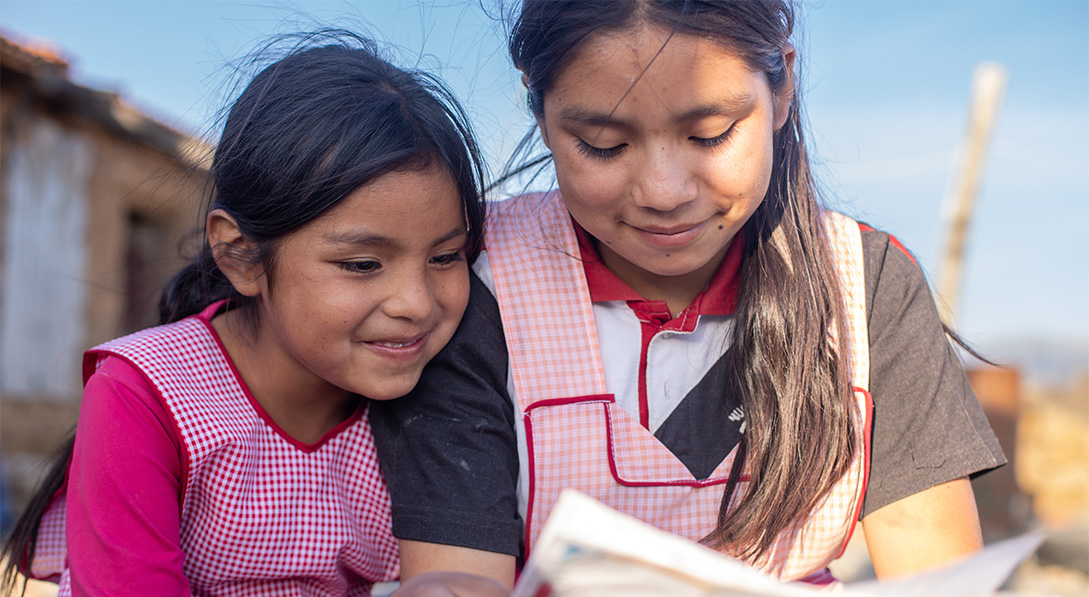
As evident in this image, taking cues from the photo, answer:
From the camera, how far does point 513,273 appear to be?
1636 mm

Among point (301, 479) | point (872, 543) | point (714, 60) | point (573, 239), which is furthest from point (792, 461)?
point (301, 479)

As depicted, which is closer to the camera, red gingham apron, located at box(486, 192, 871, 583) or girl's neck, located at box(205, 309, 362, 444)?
red gingham apron, located at box(486, 192, 871, 583)

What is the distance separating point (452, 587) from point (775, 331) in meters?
0.76

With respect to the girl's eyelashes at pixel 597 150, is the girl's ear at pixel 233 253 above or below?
below

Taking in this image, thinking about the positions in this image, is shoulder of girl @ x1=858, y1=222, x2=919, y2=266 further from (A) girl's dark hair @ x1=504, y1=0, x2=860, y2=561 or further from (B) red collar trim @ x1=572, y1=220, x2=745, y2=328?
(B) red collar trim @ x1=572, y1=220, x2=745, y2=328

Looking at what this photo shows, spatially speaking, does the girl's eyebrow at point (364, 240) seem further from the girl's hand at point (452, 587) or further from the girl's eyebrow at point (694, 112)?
the girl's hand at point (452, 587)

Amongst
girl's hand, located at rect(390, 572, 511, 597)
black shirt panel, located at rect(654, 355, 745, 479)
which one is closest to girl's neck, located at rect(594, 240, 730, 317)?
black shirt panel, located at rect(654, 355, 745, 479)

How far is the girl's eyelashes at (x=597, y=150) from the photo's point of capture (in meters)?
1.42

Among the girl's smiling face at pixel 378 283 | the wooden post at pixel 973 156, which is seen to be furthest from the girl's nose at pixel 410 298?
the wooden post at pixel 973 156

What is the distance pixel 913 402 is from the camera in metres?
1.61

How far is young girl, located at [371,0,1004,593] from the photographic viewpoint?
1.39m

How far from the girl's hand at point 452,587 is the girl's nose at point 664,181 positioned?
0.62 m

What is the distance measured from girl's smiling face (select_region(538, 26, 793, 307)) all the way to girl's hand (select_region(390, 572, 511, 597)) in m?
0.62

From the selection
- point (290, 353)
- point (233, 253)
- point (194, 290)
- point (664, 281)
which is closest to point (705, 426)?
point (664, 281)
